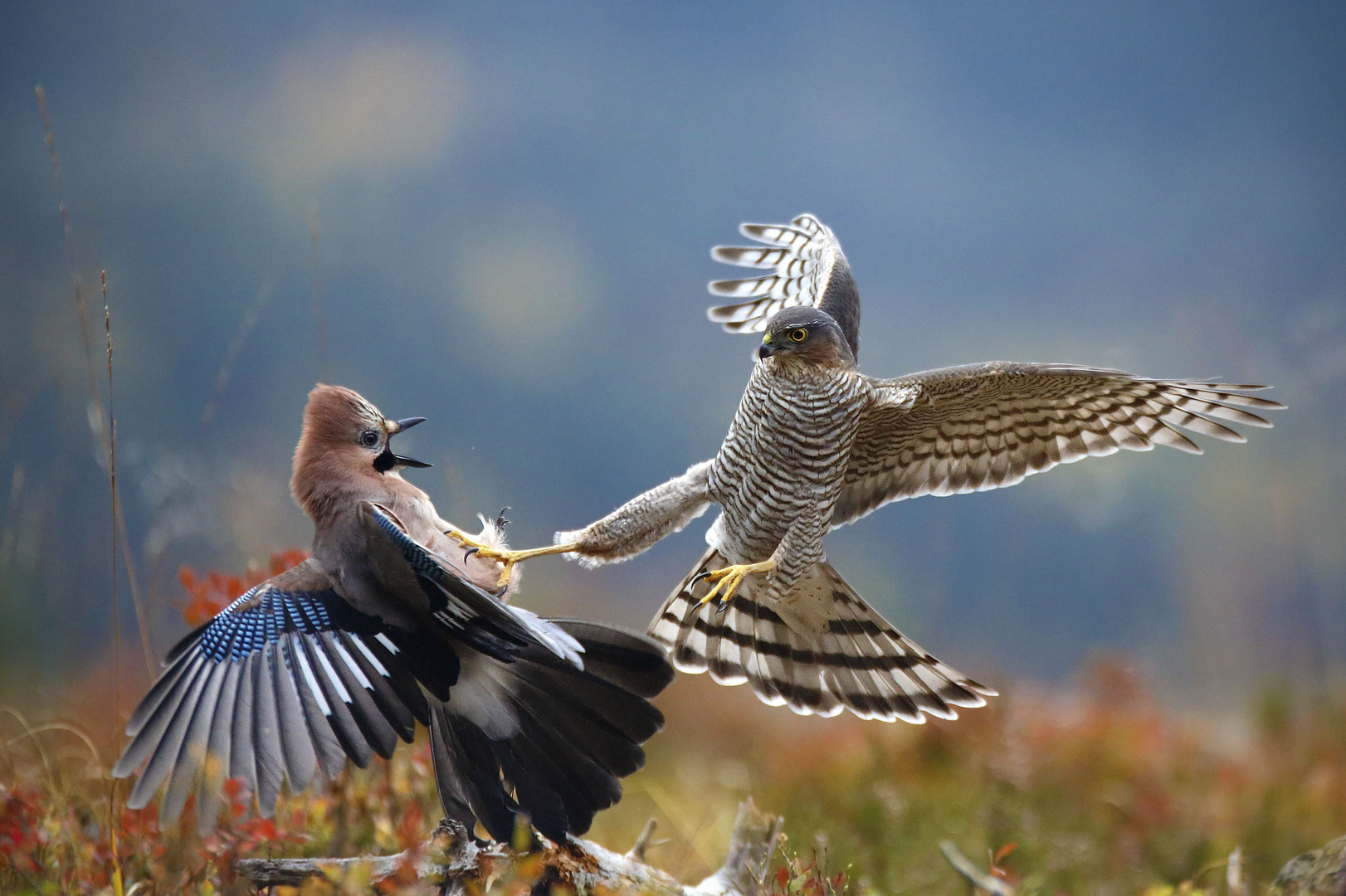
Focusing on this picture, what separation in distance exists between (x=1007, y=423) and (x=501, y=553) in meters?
2.00

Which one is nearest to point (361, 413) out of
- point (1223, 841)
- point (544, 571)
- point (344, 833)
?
point (344, 833)

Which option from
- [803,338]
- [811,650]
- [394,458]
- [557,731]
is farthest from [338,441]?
[811,650]

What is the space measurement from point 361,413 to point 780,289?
2530mm

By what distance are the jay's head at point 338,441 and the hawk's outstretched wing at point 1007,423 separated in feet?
5.71

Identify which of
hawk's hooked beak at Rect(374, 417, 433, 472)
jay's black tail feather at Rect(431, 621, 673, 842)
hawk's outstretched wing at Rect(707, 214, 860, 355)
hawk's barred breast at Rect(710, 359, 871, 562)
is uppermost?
hawk's outstretched wing at Rect(707, 214, 860, 355)

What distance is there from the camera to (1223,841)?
542 centimetres

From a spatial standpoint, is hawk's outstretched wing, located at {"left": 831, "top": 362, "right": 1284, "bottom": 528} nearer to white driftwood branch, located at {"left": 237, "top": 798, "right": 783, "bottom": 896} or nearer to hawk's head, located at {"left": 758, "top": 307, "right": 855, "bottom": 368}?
hawk's head, located at {"left": 758, "top": 307, "right": 855, "bottom": 368}

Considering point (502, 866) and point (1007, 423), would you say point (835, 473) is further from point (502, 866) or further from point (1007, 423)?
point (502, 866)

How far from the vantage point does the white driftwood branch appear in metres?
2.64

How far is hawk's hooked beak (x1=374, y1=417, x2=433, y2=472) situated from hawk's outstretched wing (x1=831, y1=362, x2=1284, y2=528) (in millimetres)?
1625

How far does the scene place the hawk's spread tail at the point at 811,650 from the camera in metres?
3.88

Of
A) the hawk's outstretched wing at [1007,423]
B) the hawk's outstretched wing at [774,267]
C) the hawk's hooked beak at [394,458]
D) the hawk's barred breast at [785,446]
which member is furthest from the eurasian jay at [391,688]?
the hawk's outstretched wing at [774,267]

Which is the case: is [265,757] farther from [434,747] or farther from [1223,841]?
[1223,841]

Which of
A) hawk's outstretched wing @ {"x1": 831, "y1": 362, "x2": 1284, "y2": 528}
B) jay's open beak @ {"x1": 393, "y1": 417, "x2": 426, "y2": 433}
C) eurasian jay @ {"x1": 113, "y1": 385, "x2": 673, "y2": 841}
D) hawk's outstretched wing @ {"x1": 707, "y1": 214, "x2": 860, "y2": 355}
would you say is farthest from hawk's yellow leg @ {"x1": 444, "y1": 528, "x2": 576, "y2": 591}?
hawk's outstretched wing @ {"x1": 707, "y1": 214, "x2": 860, "y2": 355}
